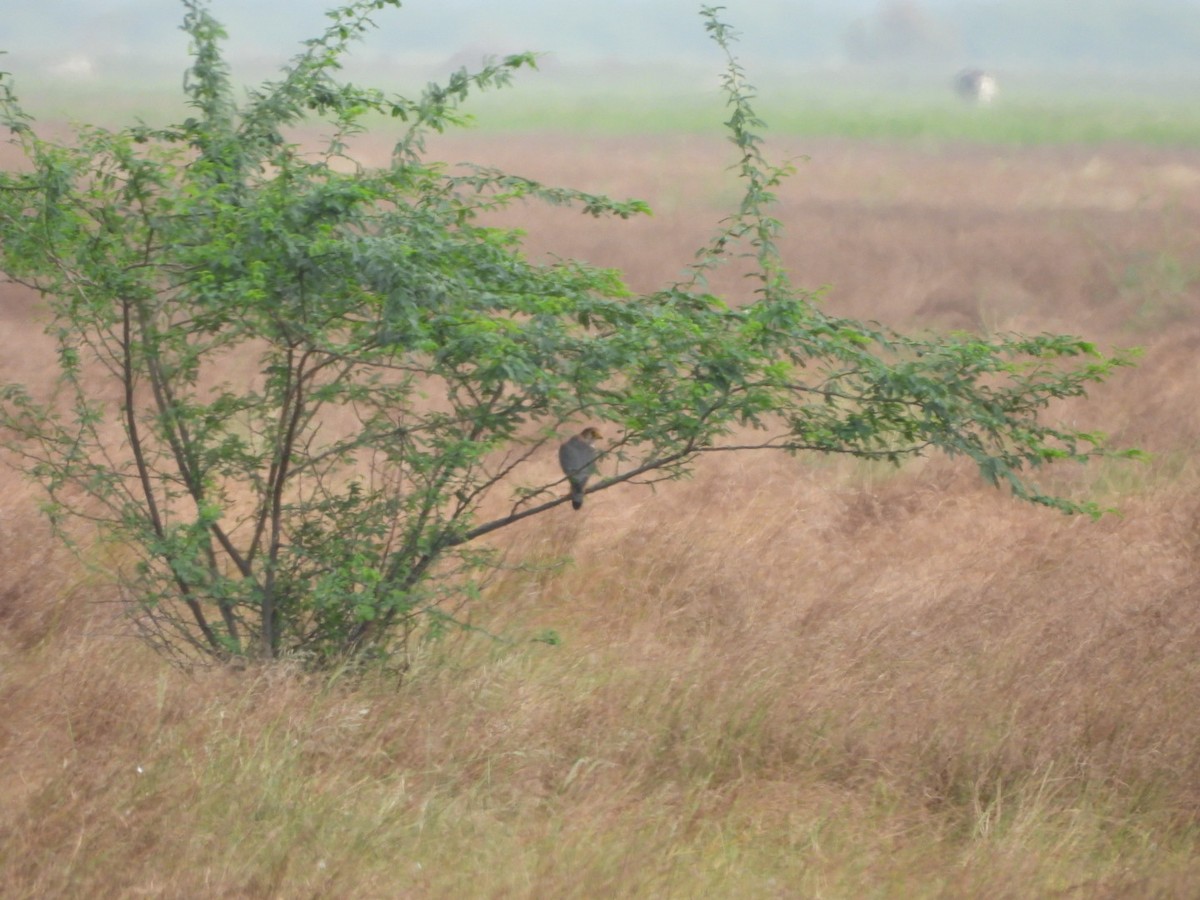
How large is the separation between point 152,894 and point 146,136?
8.46 ft

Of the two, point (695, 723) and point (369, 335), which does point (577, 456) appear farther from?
point (695, 723)

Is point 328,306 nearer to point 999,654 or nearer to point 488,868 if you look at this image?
point 488,868

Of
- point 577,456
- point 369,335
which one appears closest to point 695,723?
point 577,456

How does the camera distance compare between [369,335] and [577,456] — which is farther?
[577,456]

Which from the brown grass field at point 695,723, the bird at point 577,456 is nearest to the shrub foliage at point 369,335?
the bird at point 577,456

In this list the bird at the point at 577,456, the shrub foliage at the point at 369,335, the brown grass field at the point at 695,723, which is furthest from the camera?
the bird at the point at 577,456

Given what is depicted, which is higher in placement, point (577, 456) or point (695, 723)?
point (577, 456)

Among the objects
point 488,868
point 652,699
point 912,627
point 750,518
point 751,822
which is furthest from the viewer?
point 750,518

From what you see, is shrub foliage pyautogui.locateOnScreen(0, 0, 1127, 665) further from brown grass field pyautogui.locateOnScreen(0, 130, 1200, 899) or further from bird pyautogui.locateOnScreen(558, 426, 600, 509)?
brown grass field pyautogui.locateOnScreen(0, 130, 1200, 899)

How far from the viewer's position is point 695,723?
445cm

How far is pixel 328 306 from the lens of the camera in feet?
13.6

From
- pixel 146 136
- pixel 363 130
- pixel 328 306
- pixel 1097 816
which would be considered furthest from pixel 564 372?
pixel 1097 816

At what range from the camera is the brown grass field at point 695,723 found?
10.9ft

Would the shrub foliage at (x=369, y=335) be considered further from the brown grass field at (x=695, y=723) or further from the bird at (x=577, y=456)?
the brown grass field at (x=695, y=723)
